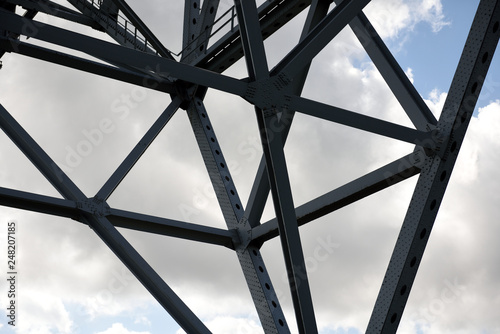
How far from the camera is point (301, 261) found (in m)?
6.09

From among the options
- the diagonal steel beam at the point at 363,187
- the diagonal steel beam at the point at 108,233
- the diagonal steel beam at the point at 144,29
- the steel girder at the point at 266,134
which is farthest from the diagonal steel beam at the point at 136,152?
the diagonal steel beam at the point at 363,187

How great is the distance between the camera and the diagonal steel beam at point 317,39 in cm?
618

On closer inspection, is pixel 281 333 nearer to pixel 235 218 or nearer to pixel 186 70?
pixel 235 218

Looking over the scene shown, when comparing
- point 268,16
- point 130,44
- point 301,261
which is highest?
point 130,44

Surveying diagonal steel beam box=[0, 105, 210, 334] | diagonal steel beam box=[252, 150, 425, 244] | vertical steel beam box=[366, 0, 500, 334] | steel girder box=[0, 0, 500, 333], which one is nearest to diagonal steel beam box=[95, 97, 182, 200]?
steel girder box=[0, 0, 500, 333]

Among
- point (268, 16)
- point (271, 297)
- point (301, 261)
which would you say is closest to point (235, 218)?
point (271, 297)

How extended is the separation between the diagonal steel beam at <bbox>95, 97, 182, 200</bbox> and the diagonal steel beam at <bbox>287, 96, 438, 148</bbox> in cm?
340

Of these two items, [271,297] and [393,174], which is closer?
[393,174]

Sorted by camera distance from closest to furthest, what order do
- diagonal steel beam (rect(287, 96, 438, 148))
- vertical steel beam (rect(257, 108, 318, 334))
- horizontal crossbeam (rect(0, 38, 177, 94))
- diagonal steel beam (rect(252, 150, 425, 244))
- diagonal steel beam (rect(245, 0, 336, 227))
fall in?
vertical steel beam (rect(257, 108, 318, 334))
diagonal steel beam (rect(287, 96, 438, 148))
diagonal steel beam (rect(252, 150, 425, 244))
diagonal steel beam (rect(245, 0, 336, 227))
horizontal crossbeam (rect(0, 38, 177, 94))

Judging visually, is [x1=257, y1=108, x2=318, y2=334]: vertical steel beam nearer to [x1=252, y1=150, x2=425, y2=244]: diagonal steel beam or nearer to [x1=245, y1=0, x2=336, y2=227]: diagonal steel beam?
[x1=252, y1=150, x2=425, y2=244]: diagonal steel beam

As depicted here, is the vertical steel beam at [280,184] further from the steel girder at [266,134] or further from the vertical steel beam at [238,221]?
the vertical steel beam at [238,221]

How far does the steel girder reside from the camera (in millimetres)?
6035

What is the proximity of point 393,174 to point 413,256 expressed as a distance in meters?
0.95

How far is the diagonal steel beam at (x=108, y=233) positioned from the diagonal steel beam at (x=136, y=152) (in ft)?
1.02
